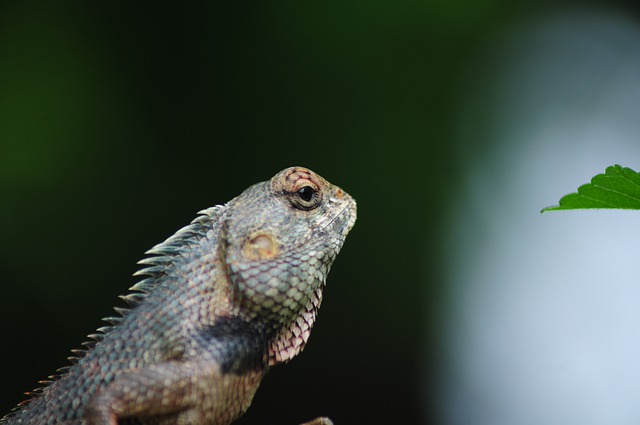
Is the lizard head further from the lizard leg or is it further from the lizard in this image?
the lizard leg

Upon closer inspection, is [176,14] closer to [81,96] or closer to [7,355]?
[81,96]

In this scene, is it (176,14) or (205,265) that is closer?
(205,265)

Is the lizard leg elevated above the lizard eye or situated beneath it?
situated beneath

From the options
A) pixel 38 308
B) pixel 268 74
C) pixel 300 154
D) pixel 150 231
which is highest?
pixel 268 74

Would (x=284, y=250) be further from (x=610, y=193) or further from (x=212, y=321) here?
(x=610, y=193)

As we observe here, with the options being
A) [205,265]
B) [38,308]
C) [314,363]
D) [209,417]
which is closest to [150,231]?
[38,308]

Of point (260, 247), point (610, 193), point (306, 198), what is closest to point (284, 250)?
point (260, 247)

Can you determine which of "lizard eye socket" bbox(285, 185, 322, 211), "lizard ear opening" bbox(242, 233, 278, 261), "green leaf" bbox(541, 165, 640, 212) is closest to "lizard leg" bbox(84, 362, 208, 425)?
"lizard ear opening" bbox(242, 233, 278, 261)
